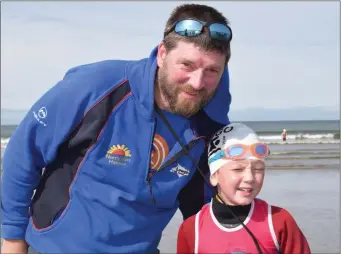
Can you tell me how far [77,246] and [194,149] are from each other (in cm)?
90

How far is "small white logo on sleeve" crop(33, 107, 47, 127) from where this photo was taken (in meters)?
2.69

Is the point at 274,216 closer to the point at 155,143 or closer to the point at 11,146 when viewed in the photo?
the point at 155,143

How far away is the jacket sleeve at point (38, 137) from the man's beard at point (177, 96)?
346 millimetres

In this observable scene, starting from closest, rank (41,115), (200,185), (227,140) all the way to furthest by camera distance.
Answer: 1. (41,115)
2. (227,140)
3. (200,185)

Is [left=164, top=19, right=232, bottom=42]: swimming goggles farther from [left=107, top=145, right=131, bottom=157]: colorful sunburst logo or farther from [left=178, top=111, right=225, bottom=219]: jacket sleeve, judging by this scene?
[left=107, top=145, right=131, bottom=157]: colorful sunburst logo

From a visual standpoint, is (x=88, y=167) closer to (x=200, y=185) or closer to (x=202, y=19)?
(x=200, y=185)

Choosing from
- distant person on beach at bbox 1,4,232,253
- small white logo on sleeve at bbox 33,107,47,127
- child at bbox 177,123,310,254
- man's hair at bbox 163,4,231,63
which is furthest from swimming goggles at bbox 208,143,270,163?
small white logo on sleeve at bbox 33,107,47,127

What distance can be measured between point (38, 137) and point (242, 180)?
116 centimetres

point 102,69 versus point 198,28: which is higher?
point 198,28

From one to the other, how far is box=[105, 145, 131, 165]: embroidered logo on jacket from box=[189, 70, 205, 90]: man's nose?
52cm

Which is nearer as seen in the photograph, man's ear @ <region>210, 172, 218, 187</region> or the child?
the child

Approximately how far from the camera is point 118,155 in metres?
2.79

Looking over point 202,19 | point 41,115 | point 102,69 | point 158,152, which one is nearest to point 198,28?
point 202,19

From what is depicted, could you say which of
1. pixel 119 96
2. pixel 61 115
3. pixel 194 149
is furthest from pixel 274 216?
pixel 61 115
